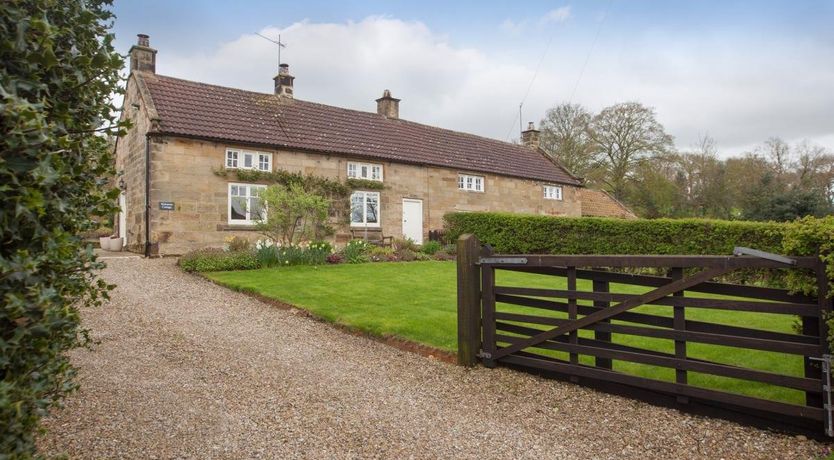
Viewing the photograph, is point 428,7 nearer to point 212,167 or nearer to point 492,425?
point 492,425

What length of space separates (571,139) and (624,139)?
3999mm

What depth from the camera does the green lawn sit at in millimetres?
5852

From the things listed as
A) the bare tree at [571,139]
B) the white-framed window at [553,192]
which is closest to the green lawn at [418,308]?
the white-framed window at [553,192]

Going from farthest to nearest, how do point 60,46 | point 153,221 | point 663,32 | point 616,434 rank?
point 153,221 < point 663,32 < point 616,434 < point 60,46

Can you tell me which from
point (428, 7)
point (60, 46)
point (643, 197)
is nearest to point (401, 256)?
point (428, 7)

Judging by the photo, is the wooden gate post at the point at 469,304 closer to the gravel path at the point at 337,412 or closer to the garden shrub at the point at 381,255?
the gravel path at the point at 337,412

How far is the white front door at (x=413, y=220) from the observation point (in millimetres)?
23359

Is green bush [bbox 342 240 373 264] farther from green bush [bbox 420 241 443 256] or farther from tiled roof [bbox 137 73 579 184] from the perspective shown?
tiled roof [bbox 137 73 579 184]

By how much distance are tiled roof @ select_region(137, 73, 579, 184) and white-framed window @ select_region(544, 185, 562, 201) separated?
1.89 feet

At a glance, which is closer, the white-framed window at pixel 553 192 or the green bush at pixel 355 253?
the green bush at pixel 355 253

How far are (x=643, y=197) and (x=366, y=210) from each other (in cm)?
2649

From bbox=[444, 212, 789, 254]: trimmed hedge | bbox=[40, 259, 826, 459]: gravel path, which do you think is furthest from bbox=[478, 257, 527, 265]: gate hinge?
bbox=[444, 212, 789, 254]: trimmed hedge

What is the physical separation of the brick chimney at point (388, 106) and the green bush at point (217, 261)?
14.7 m

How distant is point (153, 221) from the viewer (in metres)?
16.9
